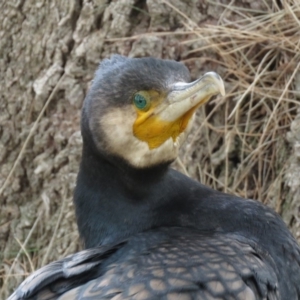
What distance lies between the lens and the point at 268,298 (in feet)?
8.18

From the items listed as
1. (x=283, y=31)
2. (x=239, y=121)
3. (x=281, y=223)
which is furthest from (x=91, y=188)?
(x=283, y=31)

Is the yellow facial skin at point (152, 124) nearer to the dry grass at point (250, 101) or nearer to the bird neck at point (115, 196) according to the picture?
the bird neck at point (115, 196)

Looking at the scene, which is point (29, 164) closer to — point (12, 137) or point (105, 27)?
point (12, 137)

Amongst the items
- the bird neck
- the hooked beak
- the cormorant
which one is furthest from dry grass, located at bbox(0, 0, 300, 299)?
the hooked beak

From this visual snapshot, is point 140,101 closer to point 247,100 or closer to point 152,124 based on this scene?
point 152,124

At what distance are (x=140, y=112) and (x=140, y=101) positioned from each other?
0.04 metres

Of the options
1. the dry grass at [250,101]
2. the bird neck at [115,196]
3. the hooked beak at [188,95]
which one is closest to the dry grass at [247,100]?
the dry grass at [250,101]

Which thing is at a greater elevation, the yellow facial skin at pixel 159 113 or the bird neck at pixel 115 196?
the yellow facial skin at pixel 159 113

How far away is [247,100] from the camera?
152 inches

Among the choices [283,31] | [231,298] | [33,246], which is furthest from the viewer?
[33,246]

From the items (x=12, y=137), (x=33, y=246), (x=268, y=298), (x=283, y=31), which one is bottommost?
(x=33, y=246)

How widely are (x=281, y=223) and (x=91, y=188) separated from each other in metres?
0.65

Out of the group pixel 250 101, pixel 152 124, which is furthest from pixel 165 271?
pixel 250 101

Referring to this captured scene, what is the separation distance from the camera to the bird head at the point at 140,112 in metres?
2.71
